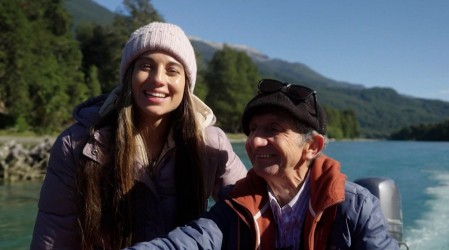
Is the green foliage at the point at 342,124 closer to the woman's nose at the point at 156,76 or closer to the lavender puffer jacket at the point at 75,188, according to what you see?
the lavender puffer jacket at the point at 75,188

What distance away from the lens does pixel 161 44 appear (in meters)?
2.63

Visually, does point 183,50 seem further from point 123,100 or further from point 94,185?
point 94,185

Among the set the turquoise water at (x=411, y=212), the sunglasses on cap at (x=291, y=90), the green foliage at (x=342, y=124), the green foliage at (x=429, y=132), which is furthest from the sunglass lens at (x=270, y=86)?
the green foliage at (x=342, y=124)

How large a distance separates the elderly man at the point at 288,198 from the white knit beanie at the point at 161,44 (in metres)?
0.51

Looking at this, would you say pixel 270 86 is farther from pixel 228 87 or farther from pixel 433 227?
pixel 228 87

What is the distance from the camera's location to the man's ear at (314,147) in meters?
2.38

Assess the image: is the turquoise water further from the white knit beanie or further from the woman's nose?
the woman's nose

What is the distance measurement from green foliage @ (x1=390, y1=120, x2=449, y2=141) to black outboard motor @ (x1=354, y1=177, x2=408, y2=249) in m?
81.5

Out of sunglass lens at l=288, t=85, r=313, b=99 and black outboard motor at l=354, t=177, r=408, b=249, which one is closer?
sunglass lens at l=288, t=85, r=313, b=99

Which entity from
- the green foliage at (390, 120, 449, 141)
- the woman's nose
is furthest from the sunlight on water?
the green foliage at (390, 120, 449, 141)

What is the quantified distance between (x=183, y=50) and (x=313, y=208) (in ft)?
3.53

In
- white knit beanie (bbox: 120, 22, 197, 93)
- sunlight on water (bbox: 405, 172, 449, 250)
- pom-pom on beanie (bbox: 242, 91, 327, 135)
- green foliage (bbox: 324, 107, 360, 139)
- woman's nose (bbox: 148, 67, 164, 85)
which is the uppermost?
white knit beanie (bbox: 120, 22, 197, 93)

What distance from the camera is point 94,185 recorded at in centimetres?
262

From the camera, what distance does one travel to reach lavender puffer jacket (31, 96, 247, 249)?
2.59 meters
